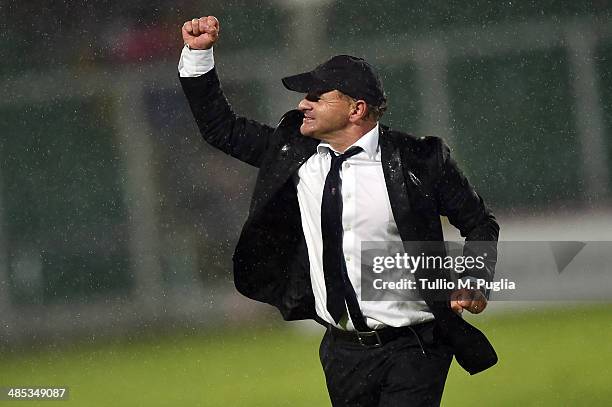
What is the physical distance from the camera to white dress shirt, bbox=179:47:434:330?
3.94 m

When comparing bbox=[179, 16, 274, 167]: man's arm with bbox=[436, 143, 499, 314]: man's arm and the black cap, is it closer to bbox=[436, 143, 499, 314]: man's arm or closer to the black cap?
the black cap

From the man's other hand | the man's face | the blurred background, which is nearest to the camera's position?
the man's other hand

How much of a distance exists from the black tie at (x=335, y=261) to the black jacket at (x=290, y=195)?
14 cm

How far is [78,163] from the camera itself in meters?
7.78

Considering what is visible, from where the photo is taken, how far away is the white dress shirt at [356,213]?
3941 millimetres

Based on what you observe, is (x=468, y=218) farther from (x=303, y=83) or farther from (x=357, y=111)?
(x=303, y=83)

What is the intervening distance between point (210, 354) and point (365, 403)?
3.21 meters

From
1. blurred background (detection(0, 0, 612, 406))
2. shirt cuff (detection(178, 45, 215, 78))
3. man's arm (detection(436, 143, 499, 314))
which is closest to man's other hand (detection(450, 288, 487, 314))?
man's arm (detection(436, 143, 499, 314))

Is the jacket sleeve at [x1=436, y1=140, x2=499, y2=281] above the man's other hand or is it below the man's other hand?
above

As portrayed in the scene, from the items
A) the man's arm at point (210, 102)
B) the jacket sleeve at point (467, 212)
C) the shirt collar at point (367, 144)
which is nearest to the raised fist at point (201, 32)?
the man's arm at point (210, 102)

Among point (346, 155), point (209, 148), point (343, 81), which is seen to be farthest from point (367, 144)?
point (209, 148)

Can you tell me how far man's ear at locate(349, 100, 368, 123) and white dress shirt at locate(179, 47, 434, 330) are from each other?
0.20ft

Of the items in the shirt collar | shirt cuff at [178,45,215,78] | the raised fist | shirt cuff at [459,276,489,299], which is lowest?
shirt cuff at [459,276,489,299]

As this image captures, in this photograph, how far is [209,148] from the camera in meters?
7.71
